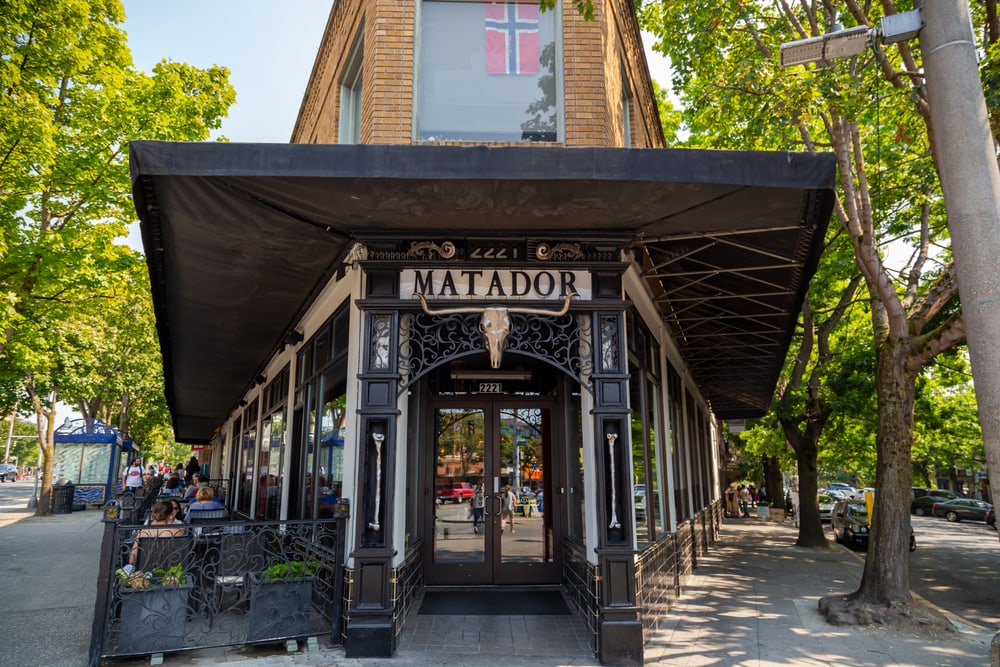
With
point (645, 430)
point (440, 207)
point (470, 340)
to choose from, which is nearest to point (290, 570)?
point (470, 340)

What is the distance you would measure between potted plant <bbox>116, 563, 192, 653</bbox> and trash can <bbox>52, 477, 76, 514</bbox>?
67.1 feet

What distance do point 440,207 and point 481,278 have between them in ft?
3.16

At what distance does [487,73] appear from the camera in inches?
284

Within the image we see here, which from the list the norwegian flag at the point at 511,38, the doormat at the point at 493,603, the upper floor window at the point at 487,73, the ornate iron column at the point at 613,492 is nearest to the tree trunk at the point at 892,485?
the doormat at the point at 493,603

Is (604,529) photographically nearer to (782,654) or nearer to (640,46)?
(782,654)

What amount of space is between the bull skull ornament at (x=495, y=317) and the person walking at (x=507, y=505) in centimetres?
295

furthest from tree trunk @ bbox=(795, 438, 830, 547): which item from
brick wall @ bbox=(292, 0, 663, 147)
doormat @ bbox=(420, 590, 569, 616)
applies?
brick wall @ bbox=(292, 0, 663, 147)

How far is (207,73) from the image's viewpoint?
15477mm

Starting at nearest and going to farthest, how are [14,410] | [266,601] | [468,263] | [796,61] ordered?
[796,61], [266,601], [468,263], [14,410]

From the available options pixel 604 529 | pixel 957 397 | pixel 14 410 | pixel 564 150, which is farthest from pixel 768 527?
pixel 14 410

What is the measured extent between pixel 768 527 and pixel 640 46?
20370 millimetres

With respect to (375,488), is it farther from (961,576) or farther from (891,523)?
(961,576)

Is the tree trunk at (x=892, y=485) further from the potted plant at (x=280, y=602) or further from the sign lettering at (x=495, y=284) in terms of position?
the potted plant at (x=280, y=602)

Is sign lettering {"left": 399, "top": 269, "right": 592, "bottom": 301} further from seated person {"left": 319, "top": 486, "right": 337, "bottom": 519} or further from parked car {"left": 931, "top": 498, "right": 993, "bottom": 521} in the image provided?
parked car {"left": 931, "top": 498, "right": 993, "bottom": 521}
